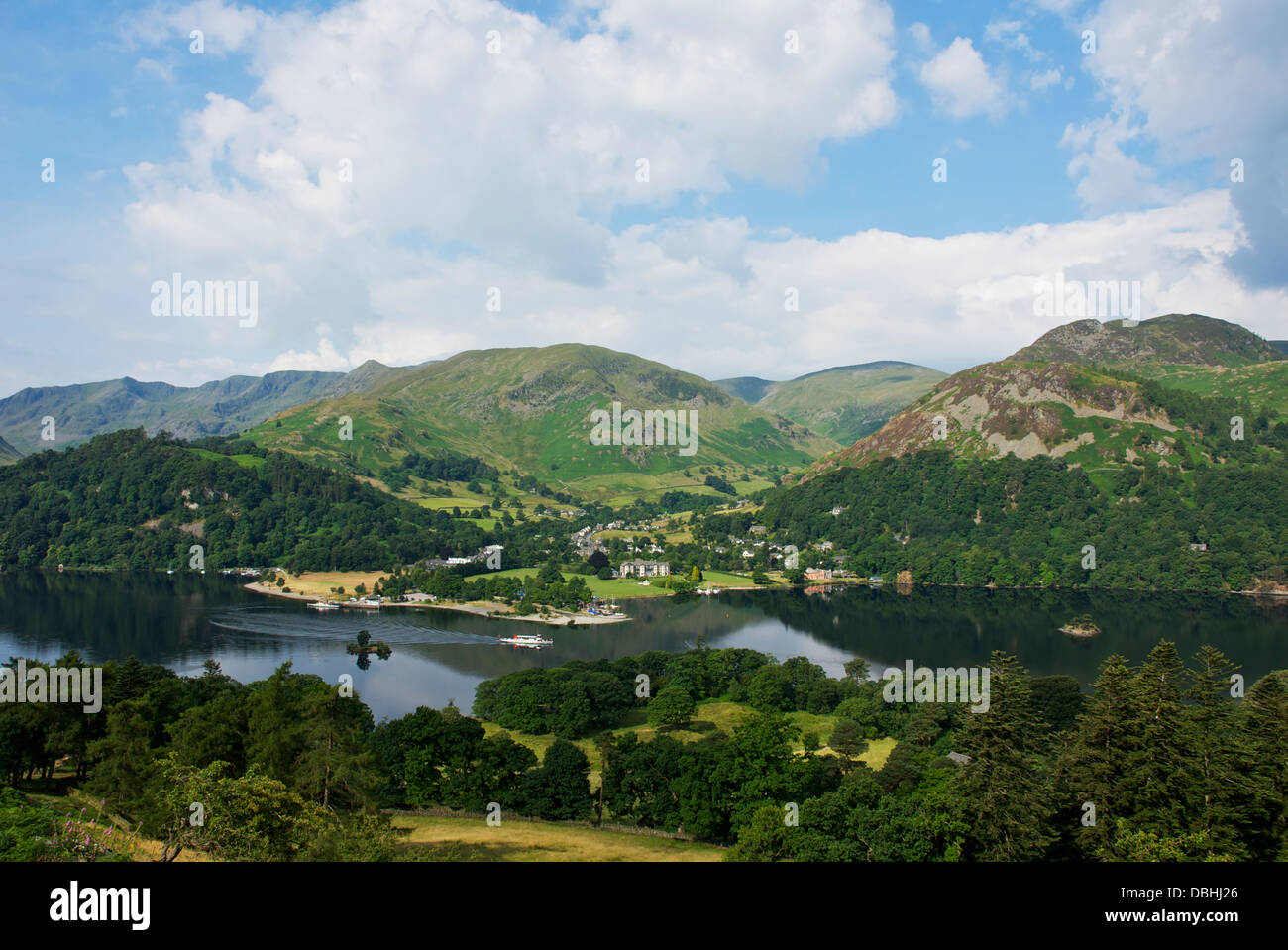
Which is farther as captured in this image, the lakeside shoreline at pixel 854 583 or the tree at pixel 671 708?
the lakeside shoreline at pixel 854 583

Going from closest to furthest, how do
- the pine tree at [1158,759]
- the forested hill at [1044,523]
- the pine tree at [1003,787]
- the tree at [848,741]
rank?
the pine tree at [1158,759] → the pine tree at [1003,787] → the tree at [848,741] → the forested hill at [1044,523]

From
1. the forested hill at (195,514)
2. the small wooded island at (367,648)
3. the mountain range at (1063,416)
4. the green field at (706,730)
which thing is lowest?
the green field at (706,730)

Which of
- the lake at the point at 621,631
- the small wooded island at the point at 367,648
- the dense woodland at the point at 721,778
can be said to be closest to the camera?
the dense woodland at the point at 721,778

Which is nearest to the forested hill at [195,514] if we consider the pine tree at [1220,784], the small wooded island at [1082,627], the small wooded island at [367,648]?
the small wooded island at [367,648]

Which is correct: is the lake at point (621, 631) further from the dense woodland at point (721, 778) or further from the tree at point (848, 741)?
the tree at point (848, 741)
